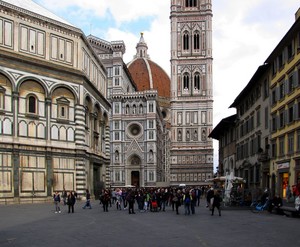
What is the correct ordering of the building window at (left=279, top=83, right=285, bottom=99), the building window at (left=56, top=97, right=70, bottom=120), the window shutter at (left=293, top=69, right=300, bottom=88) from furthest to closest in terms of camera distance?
the building window at (left=56, top=97, right=70, bottom=120)
the building window at (left=279, top=83, right=285, bottom=99)
the window shutter at (left=293, top=69, right=300, bottom=88)

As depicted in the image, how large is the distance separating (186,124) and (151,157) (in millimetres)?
14470

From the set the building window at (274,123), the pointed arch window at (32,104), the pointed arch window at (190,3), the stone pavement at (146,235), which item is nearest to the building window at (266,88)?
the building window at (274,123)

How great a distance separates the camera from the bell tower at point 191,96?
117438 mm

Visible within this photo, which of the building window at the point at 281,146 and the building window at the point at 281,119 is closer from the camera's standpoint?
the building window at the point at 281,119

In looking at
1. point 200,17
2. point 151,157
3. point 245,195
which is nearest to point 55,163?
point 245,195

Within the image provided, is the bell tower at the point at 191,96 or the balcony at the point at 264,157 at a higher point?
the bell tower at the point at 191,96

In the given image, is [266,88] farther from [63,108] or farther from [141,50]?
[141,50]

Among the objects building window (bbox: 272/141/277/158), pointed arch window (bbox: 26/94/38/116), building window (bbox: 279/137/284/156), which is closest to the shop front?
building window (bbox: 279/137/284/156)

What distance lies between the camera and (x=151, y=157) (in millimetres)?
108000

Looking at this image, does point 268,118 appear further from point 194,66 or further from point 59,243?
point 194,66

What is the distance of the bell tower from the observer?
117438 mm

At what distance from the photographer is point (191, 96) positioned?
118688mm

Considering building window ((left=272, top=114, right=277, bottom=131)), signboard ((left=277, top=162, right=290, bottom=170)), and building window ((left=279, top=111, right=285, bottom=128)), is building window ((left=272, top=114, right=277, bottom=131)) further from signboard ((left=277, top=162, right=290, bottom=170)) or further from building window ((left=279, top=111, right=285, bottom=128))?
signboard ((left=277, top=162, right=290, bottom=170))

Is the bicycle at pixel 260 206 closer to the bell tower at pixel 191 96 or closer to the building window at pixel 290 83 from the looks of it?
the building window at pixel 290 83
